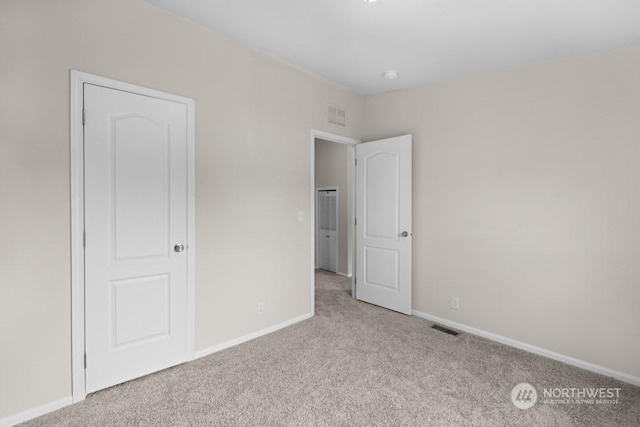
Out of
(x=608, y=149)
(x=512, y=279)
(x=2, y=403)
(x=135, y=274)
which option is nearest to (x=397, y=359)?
(x=512, y=279)

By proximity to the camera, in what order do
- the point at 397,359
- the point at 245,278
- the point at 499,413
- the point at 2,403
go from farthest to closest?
the point at 245,278 < the point at 397,359 < the point at 499,413 < the point at 2,403

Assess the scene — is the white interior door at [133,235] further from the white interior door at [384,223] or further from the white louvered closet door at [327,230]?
the white louvered closet door at [327,230]

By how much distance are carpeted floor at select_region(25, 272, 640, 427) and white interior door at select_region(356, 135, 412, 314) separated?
780mm

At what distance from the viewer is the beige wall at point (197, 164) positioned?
6.15ft

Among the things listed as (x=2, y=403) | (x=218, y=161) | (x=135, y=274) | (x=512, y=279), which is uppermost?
(x=218, y=161)

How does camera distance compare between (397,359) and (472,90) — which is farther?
(472,90)

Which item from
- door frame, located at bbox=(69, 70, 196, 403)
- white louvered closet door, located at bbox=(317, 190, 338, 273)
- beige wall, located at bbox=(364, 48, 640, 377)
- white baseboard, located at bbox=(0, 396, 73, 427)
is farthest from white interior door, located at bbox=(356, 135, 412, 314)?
white baseboard, located at bbox=(0, 396, 73, 427)

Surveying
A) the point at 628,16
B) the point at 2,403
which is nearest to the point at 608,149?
the point at 628,16

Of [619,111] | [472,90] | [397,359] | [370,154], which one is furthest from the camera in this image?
[370,154]

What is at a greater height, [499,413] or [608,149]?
[608,149]

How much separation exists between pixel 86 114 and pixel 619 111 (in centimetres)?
385

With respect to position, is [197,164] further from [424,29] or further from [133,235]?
[424,29]

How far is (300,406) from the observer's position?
6.84 feet

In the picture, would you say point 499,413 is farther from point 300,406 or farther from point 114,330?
point 114,330
